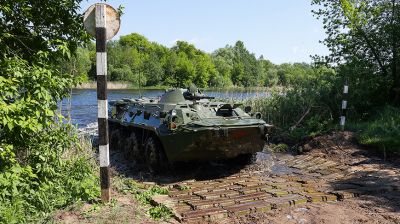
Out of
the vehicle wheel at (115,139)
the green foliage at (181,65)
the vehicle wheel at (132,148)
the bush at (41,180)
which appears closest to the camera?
the bush at (41,180)

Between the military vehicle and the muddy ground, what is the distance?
1.42 feet

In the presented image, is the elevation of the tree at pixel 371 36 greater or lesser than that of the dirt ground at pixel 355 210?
greater

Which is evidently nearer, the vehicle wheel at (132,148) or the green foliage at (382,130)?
the green foliage at (382,130)

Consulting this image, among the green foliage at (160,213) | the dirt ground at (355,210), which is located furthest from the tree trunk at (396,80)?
the green foliage at (160,213)

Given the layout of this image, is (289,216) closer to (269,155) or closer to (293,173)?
(293,173)

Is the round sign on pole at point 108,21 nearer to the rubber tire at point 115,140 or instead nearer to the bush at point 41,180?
the bush at point 41,180

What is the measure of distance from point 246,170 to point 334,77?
6.72m

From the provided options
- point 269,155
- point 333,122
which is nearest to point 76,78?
point 269,155

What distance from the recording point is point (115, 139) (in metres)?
12.8

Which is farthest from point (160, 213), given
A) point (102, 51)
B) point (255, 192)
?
point (102, 51)

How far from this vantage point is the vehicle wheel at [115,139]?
41.3 feet

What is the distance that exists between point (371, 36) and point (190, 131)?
7757 millimetres

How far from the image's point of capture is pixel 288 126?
Result: 46.7 feet

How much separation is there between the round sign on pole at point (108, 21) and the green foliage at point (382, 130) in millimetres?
7028
